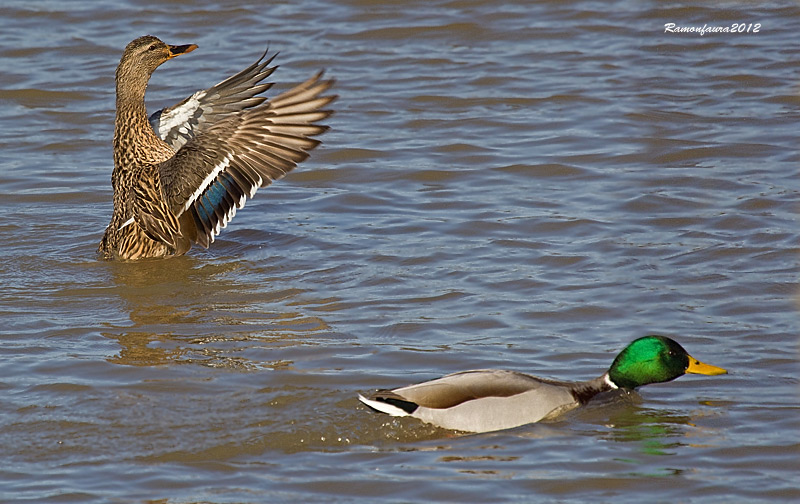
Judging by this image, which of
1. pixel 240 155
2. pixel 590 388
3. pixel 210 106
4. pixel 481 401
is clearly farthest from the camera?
pixel 210 106

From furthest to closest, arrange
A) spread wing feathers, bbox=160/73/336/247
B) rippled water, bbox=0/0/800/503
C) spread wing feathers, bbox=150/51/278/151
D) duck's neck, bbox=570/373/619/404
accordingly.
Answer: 1. spread wing feathers, bbox=150/51/278/151
2. spread wing feathers, bbox=160/73/336/247
3. duck's neck, bbox=570/373/619/404
4. rippled water, bbox=0/0/800/503

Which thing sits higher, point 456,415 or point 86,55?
point 86,55

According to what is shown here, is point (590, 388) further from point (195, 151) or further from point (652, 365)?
point (195, 151)

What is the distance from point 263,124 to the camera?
768 cm

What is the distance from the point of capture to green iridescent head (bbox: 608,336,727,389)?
582 centimetres

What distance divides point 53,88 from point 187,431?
7.27 m

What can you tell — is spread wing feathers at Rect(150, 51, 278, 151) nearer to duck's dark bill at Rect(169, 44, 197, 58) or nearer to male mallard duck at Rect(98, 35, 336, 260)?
male mallard duck at Rect(98, 35, 336, 260)

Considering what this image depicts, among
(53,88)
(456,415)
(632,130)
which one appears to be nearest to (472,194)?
(632,130)

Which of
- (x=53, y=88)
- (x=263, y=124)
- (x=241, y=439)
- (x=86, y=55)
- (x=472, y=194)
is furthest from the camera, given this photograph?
(x=86, y=55)

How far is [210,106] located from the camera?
8305mm

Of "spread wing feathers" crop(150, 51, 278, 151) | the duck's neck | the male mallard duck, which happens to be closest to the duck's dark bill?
the male mallard duck

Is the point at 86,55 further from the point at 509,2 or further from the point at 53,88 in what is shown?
the point at 509,2

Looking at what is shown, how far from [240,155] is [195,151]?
28 centimetres

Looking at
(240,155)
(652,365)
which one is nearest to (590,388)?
(652,365)
